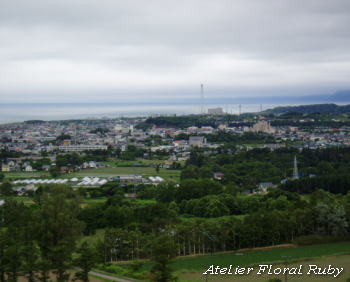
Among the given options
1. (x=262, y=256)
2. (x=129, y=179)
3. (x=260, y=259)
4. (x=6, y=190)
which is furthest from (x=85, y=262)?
(x=129, y=179)

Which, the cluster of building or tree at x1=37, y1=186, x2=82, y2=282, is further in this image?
the cluster of building

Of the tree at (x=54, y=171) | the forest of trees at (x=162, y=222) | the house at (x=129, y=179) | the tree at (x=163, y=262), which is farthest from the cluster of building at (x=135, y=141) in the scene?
the tree at (x=163, y=262)

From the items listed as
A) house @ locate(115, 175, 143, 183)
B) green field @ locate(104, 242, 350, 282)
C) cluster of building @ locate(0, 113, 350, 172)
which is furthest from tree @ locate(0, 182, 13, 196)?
green field @ locate(104, 242, 350, 282)

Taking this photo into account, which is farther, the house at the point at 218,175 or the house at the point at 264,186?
the house at the point at 218,175

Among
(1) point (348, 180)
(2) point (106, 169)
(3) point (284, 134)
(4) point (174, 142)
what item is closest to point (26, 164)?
(2) point (106, 169)

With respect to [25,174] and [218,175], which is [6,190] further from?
[218,175]

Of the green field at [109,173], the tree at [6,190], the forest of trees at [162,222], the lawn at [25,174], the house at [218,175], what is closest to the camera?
the forest of trees at [162,222]

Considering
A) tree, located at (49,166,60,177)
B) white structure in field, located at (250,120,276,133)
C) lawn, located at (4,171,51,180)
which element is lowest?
lawn, located at (4,171,51,180)

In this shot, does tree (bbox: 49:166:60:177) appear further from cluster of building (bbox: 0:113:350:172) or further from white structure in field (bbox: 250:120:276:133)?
white structure in field (bbox: 250:120:276:133)

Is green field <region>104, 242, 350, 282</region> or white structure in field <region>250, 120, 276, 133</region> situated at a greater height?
white structure in field <region>250, 120, 276, 133</region>

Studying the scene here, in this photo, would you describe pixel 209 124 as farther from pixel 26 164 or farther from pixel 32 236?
pixel 32 236

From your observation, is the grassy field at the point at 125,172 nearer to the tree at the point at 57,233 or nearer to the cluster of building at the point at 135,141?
the cluster of building at the point at 135,141
